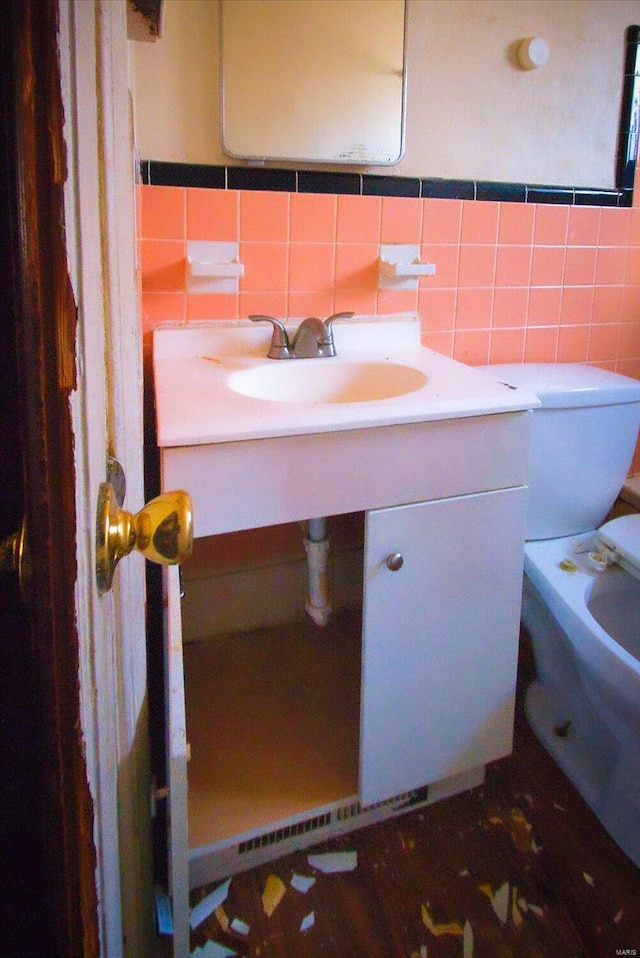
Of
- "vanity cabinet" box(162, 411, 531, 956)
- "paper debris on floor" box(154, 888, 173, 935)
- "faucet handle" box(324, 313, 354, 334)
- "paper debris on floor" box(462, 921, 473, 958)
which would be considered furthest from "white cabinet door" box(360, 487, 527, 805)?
"faucet handle" box(324, 313, 354, 334)

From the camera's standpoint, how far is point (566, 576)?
127 cm

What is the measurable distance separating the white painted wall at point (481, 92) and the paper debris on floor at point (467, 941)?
53.0 inches

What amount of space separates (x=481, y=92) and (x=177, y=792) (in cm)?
140

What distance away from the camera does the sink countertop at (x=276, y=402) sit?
0.90 m

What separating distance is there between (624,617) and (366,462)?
2.21 ft

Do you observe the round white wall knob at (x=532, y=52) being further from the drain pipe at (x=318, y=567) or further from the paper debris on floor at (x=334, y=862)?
the paper debris on floor at (x=334, y=862)

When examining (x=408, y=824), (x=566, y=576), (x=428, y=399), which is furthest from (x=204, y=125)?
(x=408, y=824)

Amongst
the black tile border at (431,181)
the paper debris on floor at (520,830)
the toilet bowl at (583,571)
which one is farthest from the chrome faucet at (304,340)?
the paper debris on floor at (520,830)

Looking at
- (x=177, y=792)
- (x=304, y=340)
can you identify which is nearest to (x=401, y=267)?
(x=304, y=340)

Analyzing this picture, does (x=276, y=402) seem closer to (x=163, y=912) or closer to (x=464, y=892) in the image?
(x=163, y=912)

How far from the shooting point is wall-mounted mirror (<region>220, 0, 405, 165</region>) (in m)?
1.20

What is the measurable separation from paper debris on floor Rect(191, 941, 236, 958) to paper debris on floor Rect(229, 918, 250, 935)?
0.10ft

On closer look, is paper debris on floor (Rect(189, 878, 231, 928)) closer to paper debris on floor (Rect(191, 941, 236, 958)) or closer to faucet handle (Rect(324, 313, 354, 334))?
paper debris on floor (Rect(191, 941, 236, 958))

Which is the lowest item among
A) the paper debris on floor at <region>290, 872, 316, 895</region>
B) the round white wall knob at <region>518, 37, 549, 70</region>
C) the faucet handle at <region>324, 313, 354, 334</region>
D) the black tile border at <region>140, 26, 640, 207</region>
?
the paper debris on floor at <region>290, 872, 316, 895</region>
